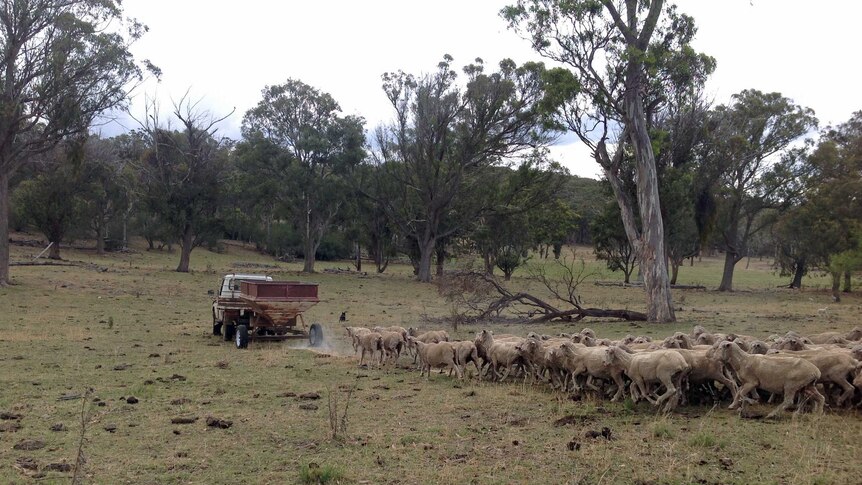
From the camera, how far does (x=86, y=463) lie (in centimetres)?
798

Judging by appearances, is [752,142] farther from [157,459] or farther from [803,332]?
[157,459]

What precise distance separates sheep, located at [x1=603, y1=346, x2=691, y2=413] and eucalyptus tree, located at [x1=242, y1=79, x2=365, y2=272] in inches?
1789

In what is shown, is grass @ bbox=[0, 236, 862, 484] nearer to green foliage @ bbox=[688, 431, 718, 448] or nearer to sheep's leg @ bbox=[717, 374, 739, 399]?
green foliage @ bbox=[688, 431, 718, 448]

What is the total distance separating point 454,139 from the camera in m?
54.7

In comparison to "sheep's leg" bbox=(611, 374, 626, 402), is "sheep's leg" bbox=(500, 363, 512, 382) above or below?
below

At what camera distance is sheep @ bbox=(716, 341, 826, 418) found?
31.4 ft

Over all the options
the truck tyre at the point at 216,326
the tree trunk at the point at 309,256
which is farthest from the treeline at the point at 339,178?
the truck tyre at the point at 216,326

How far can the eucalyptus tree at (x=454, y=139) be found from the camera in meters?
52.8

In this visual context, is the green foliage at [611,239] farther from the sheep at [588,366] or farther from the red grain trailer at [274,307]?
the sheep at [588,366]

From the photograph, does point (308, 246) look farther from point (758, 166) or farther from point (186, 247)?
point (758, 166)

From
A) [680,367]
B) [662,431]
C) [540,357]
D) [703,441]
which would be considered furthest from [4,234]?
[703,441]

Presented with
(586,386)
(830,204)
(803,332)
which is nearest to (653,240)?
(803,332)

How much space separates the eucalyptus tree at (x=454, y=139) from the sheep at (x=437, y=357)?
38942mm

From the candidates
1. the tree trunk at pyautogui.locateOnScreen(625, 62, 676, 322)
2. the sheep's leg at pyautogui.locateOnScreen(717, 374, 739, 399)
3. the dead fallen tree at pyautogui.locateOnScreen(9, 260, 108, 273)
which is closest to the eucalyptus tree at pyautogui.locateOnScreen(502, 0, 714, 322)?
the tree trunk at pyautogui.locateOnScreen(625, 62, 676, 322)
